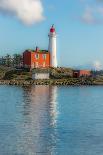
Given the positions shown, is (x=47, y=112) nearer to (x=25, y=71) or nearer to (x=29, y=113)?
(x=29, y=113)

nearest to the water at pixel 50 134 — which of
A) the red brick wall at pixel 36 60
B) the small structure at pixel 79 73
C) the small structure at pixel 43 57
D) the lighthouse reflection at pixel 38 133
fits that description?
the lighthouse reflection at pixel 38 133

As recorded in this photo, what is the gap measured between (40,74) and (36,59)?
5619 mm

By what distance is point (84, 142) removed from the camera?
90.8 ft

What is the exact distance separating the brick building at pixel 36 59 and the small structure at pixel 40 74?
121cm

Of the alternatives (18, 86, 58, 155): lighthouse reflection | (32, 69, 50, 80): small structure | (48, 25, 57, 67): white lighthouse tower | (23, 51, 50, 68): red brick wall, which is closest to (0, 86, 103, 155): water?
(18, 86, 58, 155): lighthouse reflection

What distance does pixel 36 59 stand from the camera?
111062 millimetres

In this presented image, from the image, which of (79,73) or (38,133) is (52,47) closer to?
(79,73)

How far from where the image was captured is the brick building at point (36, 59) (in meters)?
110

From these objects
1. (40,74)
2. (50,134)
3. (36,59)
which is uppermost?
(36,59)

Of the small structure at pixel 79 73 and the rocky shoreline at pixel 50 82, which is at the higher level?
the small structure at pixel 79 73

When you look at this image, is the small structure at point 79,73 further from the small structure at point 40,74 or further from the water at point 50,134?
the water at point 50,134

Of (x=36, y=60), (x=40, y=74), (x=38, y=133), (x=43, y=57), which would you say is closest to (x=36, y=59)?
(x=36, y=60)

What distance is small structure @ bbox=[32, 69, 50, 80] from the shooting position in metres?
112

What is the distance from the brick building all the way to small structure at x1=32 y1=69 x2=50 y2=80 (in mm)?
1206
